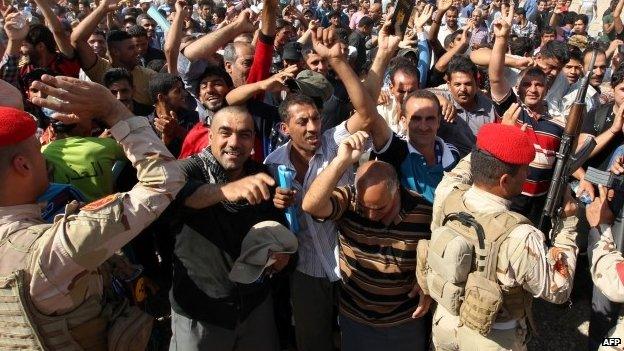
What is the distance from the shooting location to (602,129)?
168 inches

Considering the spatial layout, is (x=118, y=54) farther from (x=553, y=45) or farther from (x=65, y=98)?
(x=553, y=45)

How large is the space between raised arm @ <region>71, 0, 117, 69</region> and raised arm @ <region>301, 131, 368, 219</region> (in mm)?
3708

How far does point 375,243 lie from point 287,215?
55cm

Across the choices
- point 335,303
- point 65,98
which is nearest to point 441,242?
point 335,303

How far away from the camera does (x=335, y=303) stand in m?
3.05

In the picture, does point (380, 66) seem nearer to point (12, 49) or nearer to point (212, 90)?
point (212, 90)

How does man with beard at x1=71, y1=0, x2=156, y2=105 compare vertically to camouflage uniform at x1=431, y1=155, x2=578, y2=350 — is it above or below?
above

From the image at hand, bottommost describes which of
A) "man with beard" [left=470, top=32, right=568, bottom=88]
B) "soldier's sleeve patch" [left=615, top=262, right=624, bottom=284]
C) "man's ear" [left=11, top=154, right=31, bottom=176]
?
"soldier's sleeve patch" [left=615, top=262, right=624, bottom=284]

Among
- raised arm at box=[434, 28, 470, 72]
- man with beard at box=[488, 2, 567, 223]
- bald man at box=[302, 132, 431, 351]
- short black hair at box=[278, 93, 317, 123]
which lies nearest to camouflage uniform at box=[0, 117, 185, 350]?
bald man at box=[302, 132, 431, 351]

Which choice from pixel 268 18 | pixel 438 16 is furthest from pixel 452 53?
pixel 268 18

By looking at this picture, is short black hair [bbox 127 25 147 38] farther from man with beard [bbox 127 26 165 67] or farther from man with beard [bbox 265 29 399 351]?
man with beard [bbox 265 29 399 351]

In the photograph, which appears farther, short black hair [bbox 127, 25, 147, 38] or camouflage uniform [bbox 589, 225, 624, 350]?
short black hair [bbox 127, 25, 147, 38]

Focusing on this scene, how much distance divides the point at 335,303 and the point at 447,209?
43.9 inches

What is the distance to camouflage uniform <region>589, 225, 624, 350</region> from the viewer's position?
2.34 meters
